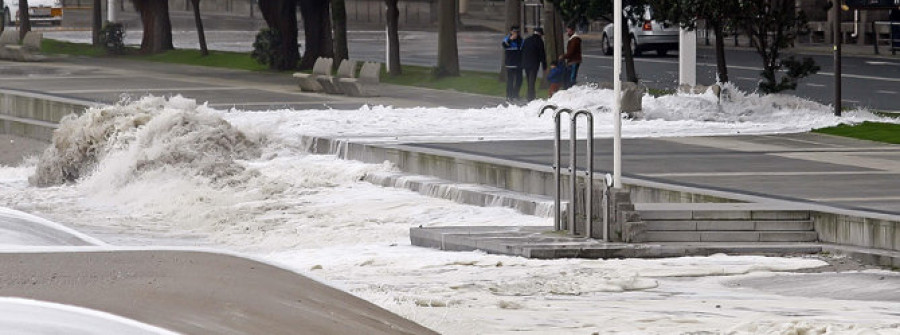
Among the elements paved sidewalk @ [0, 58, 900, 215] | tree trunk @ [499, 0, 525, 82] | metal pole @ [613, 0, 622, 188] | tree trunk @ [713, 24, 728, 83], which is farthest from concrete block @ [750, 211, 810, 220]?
tree trunk @ [499, 0, 525, 82]

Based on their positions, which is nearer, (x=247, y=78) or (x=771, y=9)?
(x=771, y=9)

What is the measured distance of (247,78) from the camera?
4331 cm

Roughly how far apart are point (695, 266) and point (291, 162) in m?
11.2

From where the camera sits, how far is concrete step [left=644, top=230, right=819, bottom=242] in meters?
17.5

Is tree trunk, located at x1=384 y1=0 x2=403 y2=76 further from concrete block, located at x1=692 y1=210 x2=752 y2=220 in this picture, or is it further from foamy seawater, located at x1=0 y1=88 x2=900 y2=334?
concrete block, located at x1=692 y1=210 x2=752 y2=220

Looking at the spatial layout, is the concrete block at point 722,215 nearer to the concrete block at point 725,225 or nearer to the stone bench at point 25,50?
the concrete block at point 725,225

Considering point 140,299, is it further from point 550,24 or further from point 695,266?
point 550,24

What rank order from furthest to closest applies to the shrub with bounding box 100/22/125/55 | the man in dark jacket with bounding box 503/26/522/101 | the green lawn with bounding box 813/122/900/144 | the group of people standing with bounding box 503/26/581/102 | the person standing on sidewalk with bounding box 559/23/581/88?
the shrub with bounding box 100/22/125/55 < the person standing on sidewalk with bounding box 559/23/581/88 < the man in dark jacket with bounding box 503/26/522/101 < the group of people standing with bounding box 503/26/581/102 < the green lawn with bounding box 813/122/900/144

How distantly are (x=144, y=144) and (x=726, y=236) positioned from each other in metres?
13.3

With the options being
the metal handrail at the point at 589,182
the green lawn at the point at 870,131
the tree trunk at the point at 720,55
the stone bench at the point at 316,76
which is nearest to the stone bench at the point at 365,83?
the stone bench at the point at 316,76

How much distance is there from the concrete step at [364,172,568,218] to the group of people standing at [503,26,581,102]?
1024cm

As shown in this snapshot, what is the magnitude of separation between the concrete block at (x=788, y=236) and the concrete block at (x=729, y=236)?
0.08m

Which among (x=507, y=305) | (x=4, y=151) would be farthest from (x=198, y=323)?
(x=4, y=151)

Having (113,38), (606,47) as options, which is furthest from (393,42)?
(113,38)
